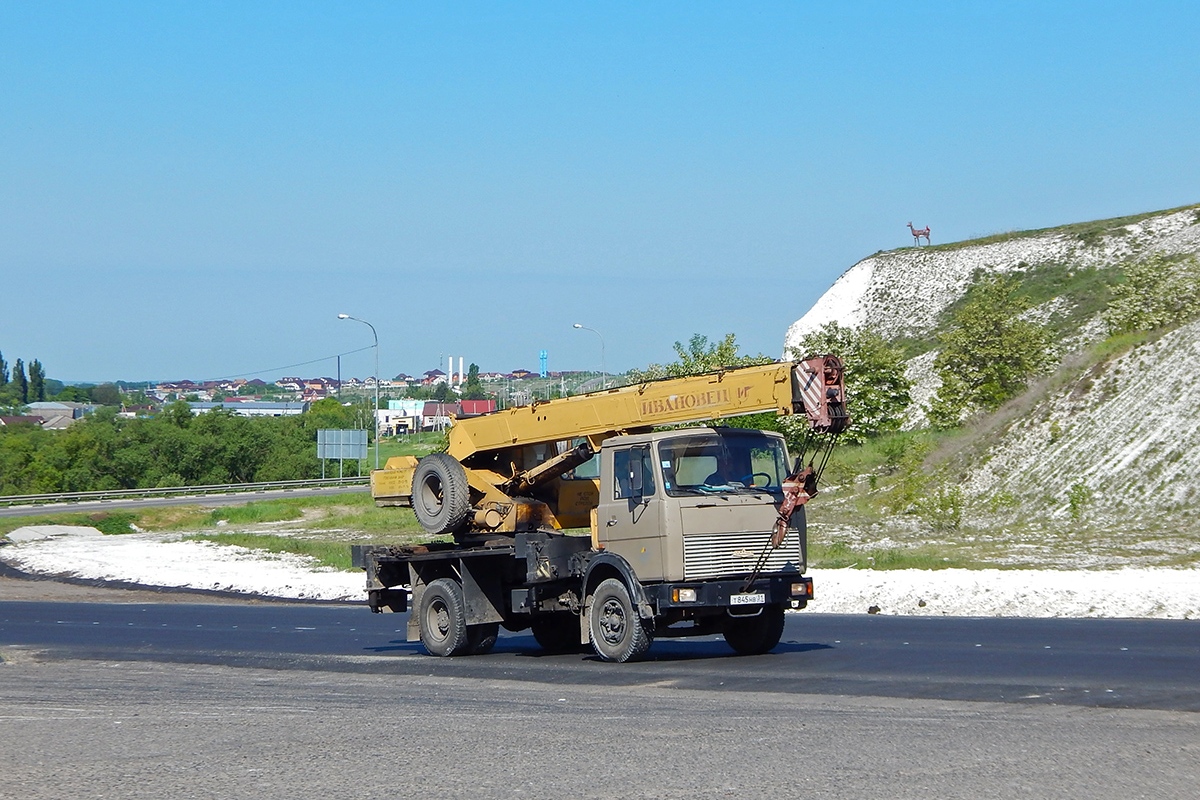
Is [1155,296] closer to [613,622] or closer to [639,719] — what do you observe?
[613,622]

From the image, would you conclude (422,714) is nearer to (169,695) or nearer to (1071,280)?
(169,695)

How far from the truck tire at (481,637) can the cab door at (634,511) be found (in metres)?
2.66

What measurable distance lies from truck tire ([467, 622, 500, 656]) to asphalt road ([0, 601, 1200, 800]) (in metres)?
0.31

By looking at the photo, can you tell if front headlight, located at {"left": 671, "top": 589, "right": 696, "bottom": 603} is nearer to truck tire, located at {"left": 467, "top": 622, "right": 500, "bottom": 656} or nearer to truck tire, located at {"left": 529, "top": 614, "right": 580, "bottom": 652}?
truck tire, located at {"left": 529, "top": 614, "right": 580, "bottom": 652}

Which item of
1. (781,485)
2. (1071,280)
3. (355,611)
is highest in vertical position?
(1071,280)

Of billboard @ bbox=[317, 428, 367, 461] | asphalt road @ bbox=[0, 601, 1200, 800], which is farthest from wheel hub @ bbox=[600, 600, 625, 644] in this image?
billboard @ bbox=[317, 428, 367, 461]

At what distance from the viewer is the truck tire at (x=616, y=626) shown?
15.8 metres

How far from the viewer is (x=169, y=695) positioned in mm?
14266

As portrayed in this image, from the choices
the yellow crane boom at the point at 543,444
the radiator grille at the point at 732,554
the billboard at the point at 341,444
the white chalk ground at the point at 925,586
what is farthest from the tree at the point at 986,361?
the radiator grille at the point at 732,554

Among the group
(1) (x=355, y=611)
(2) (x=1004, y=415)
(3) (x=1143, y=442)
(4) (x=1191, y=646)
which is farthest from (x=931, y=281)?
(4) (x=1191, y=646)

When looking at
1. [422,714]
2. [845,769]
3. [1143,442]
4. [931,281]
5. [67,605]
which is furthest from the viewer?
[931,281]

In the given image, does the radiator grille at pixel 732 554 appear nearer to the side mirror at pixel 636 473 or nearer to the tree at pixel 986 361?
the side mirror at pixel 636 473

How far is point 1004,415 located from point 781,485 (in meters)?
36.8

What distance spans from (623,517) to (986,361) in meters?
51.3
